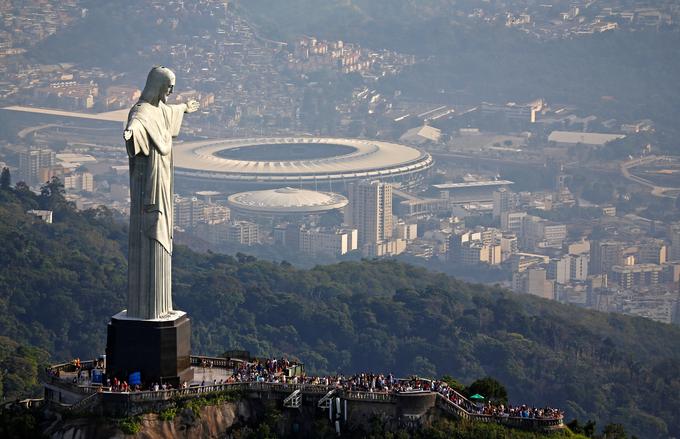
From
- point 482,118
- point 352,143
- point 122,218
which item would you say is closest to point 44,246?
point 122,218

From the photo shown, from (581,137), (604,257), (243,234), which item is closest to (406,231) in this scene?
(243,234)

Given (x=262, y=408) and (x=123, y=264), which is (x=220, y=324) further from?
(x=262, y=408)

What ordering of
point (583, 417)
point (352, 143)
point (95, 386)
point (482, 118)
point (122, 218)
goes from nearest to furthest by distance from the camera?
point (95, 386) → point (583, 417) → point (122, 218) → point (352, 143) → point (482, 118)

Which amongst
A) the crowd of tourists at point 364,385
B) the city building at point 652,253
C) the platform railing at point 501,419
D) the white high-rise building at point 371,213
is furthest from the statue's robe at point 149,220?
the white high-rise building at point 371,213

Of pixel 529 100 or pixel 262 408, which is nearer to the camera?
pixel 262 408

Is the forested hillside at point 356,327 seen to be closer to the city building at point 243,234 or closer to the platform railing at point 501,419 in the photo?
the city building at point 243,234

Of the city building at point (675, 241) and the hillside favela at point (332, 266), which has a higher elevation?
the hillside favela at point (332, 266)
